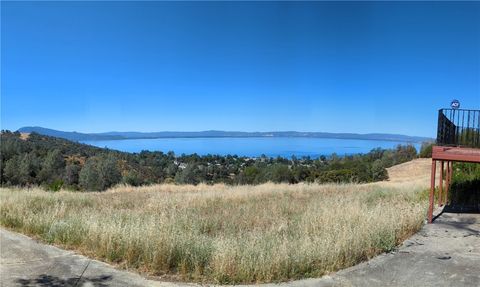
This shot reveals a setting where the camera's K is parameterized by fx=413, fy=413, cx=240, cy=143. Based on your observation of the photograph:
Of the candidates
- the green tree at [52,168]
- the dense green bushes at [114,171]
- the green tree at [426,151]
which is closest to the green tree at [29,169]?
the dense green bushes at [114,171]

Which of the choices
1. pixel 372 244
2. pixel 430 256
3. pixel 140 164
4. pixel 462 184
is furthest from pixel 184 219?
pixel 140 164

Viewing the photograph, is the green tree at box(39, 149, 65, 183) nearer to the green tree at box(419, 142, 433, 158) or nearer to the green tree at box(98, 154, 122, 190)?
the green tree at box(98, 154, 122, 190)

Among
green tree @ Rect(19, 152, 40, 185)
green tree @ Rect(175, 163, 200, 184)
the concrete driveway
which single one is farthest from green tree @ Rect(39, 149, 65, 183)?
the concrete driveway

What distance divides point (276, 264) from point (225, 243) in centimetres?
91

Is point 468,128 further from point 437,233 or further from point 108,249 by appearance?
point 108,249

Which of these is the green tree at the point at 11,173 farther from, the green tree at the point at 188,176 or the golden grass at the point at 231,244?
the golden grass at the point at 231,244

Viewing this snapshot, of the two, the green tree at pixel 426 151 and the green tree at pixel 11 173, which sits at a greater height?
the green tree at pixel 426 151

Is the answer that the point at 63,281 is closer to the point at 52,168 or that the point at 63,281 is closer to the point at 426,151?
the point at 426,151

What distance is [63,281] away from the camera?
16.2 ft

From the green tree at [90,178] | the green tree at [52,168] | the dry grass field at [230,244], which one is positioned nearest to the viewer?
the dry grass field at [230,244]

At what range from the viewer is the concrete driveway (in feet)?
16.3

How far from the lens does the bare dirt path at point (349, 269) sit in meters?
4.98

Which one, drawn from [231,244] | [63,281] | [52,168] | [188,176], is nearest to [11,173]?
[52,168]

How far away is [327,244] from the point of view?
18.9 feet
